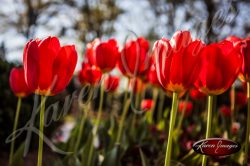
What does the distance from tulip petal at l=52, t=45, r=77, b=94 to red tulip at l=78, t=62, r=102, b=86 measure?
0.71 metres

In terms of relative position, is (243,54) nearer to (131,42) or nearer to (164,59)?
(164,59)

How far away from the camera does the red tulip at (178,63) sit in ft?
3.14

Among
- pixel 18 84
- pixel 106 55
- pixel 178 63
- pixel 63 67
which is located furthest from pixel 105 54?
pixel 178 63

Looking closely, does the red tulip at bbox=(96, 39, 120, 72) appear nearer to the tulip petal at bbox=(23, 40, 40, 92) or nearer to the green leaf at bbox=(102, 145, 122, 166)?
the green leaf at bbox=(102, 145, 122, 166)

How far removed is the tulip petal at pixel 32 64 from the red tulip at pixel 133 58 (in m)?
0.77

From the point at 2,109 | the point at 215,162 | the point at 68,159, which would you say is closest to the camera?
the point at 68,159

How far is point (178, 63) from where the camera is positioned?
37.7 inches

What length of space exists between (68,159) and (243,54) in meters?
0.87

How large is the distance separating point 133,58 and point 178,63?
813mm

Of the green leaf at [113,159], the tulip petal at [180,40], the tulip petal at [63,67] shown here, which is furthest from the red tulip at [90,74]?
the tulip petal at [180,40]

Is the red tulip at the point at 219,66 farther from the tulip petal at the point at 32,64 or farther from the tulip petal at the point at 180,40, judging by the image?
the tulip petal at the point at 32,64

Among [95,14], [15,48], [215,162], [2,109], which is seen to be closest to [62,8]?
[95,14]

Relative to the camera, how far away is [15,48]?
14.4 meters

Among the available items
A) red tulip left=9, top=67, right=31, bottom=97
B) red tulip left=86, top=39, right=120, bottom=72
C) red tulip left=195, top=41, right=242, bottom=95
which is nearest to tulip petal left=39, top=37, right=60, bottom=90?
red tulip left=195, top=41, right=242, bottom=95
